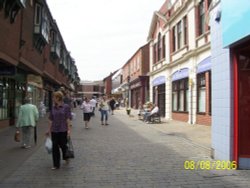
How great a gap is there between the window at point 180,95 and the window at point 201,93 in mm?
2107

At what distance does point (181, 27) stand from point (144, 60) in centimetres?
1747

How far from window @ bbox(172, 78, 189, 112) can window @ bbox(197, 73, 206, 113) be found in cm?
211

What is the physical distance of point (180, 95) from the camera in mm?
24031

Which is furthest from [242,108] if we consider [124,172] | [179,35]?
[179,35]

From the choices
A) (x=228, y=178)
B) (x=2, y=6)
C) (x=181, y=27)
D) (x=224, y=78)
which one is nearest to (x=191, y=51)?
(x=181, y=27)

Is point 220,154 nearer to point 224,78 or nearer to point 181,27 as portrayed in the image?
point 224,78

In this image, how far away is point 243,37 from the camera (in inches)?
276

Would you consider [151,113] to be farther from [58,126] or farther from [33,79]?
[58,126]

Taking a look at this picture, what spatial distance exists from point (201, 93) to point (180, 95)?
13.8 ft

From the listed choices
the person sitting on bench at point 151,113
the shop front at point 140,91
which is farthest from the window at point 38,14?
the shop front at point 140,91

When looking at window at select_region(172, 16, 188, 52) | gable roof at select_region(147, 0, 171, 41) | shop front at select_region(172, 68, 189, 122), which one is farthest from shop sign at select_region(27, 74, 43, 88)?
gable roof at select_region(147, 0, 171, 41)

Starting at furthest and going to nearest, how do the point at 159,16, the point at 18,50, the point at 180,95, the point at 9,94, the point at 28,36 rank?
the point at 159,16 → the point at 180,95 → the point at 28,36 → the point at 9,94 → the point at 18,50

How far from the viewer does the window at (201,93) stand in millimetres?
19314

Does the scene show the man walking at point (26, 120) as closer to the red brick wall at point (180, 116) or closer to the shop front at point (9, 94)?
the shop front at point (9, 94)
